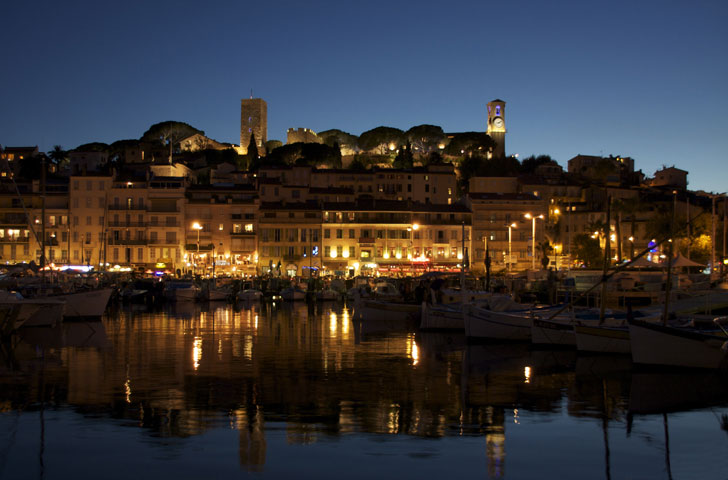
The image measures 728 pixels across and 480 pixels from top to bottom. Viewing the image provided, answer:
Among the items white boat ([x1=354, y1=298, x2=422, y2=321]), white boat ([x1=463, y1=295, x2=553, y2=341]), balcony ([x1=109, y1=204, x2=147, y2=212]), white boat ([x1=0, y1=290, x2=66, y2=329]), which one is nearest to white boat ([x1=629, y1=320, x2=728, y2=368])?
white boat ([x1=463, y1=295, x2=553, y2=341])

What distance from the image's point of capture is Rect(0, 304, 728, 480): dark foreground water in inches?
411

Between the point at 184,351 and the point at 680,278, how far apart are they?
30.2m

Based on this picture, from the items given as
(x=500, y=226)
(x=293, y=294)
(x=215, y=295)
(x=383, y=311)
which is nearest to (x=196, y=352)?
(x=383, y=311)

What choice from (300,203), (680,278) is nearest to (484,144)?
(300,203)

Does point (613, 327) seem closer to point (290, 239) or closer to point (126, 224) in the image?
point (290, 239)

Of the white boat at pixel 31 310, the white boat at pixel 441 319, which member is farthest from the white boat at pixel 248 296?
the white boat at pixel 441 319

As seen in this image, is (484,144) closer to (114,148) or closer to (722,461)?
(114,148)

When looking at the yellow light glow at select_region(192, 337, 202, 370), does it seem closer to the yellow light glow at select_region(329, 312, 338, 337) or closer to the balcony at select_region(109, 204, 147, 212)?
the yellow light glow at select_region(329, 312, 338, 337)

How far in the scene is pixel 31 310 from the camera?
28844 millimetres

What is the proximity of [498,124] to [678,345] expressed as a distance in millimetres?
120915

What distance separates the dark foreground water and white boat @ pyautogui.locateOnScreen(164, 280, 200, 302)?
34.6 m

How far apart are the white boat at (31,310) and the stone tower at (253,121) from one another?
114 m

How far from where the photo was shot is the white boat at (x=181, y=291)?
5844cm

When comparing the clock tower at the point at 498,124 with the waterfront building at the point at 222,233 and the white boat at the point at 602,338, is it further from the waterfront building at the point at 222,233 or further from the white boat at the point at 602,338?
the white boat at the point at 602,338
